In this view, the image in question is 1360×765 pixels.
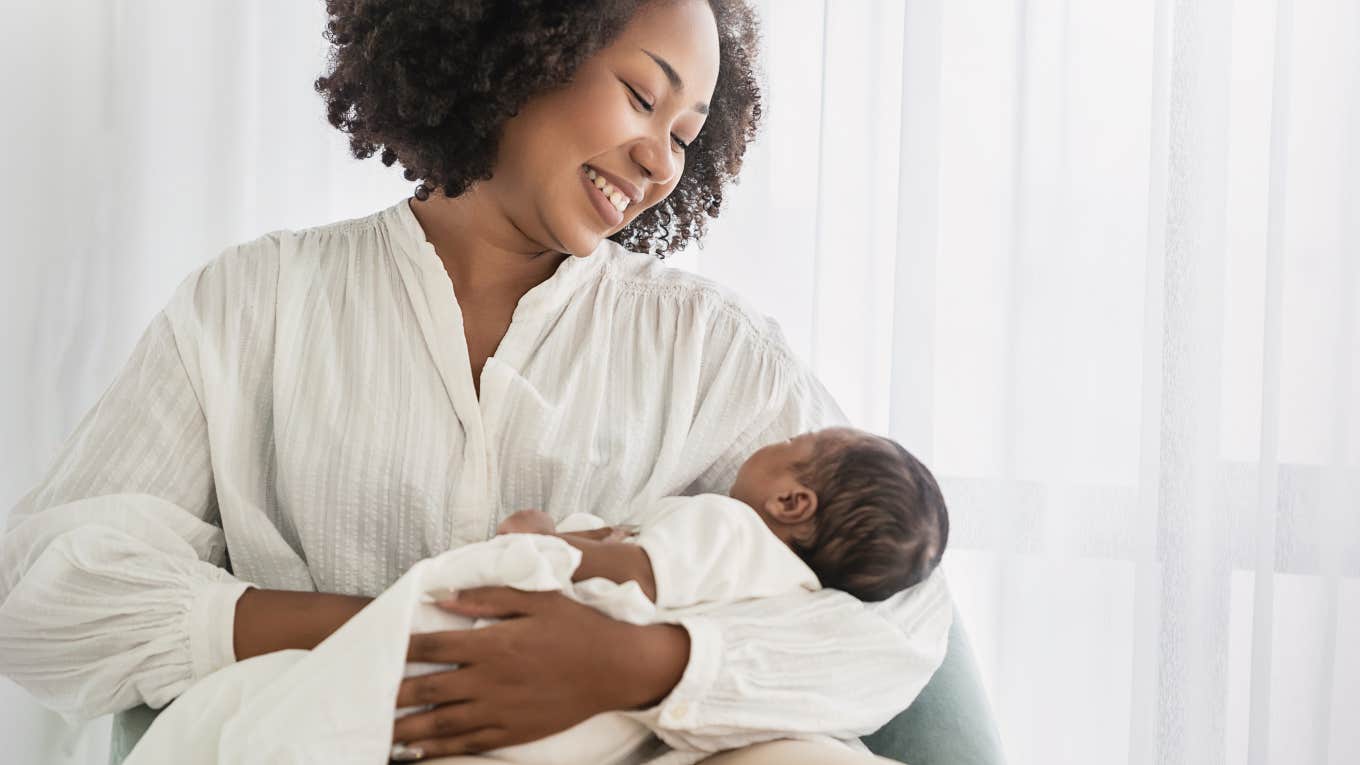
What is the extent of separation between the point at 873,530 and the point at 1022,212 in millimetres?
1148

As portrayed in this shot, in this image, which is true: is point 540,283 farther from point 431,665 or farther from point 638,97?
point 431,665

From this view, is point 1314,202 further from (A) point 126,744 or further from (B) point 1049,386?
(A) point 126,744

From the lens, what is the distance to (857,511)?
56.4 inches

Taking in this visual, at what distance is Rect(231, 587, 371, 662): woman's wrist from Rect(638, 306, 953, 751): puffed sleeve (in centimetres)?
37

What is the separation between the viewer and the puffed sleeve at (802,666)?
130 centimetres

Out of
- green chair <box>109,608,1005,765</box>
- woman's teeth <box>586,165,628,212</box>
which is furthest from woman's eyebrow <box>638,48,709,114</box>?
green chair <box>109,608,1005,765</box>

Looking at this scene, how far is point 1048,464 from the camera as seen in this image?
2.39m

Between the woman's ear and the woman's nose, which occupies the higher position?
the woman's nose

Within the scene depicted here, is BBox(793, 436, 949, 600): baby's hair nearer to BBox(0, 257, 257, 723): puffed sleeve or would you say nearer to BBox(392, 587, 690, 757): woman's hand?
BBox(392, 587, 690, 757): woman's hand

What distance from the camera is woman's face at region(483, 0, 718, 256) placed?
1668 millimetres

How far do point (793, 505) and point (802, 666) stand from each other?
0.20m

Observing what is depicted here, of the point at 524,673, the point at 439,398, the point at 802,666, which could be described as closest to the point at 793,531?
the point at 802,666

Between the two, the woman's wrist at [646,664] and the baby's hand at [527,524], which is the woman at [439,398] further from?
the baby's hand at [527,524]

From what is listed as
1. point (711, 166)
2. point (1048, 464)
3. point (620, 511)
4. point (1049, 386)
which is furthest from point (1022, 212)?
point (620, 511)
